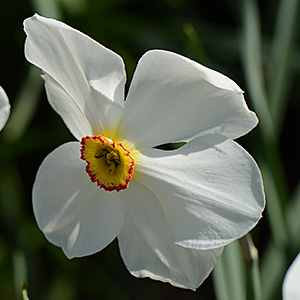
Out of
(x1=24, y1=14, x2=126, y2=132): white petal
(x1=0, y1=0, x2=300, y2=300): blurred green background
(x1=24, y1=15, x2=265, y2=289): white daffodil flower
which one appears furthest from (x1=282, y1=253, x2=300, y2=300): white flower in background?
(x1=0, y1=0, x2=300, y2=300): blurred green background

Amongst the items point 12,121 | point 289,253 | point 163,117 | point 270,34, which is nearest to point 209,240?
point 163,117

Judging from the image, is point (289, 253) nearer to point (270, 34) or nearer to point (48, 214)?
point (48, 214)

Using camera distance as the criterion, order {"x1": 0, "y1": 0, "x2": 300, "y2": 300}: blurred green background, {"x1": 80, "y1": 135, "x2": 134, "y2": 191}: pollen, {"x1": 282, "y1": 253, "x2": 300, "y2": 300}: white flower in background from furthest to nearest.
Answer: {"x1": 0, "y1": 0, "x2": 300, "y2": 300}: blurred green background → {"x1": 80, "y1": 135, "x2": 134, "y2": 191}: pollen → {"x1": 282, "y1": 253, "x2": 300, "y2": 300}: white flower in background

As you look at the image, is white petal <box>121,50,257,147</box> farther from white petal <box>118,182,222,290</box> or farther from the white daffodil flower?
white petal <box>118,182,222,290</box>

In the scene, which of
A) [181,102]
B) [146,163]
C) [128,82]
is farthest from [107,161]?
[128,82]

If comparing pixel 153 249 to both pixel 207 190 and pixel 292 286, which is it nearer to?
pixel 207 190

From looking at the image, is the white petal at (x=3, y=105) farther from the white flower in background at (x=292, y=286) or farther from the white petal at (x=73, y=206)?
the white flower in background at (x=292, y=286)
